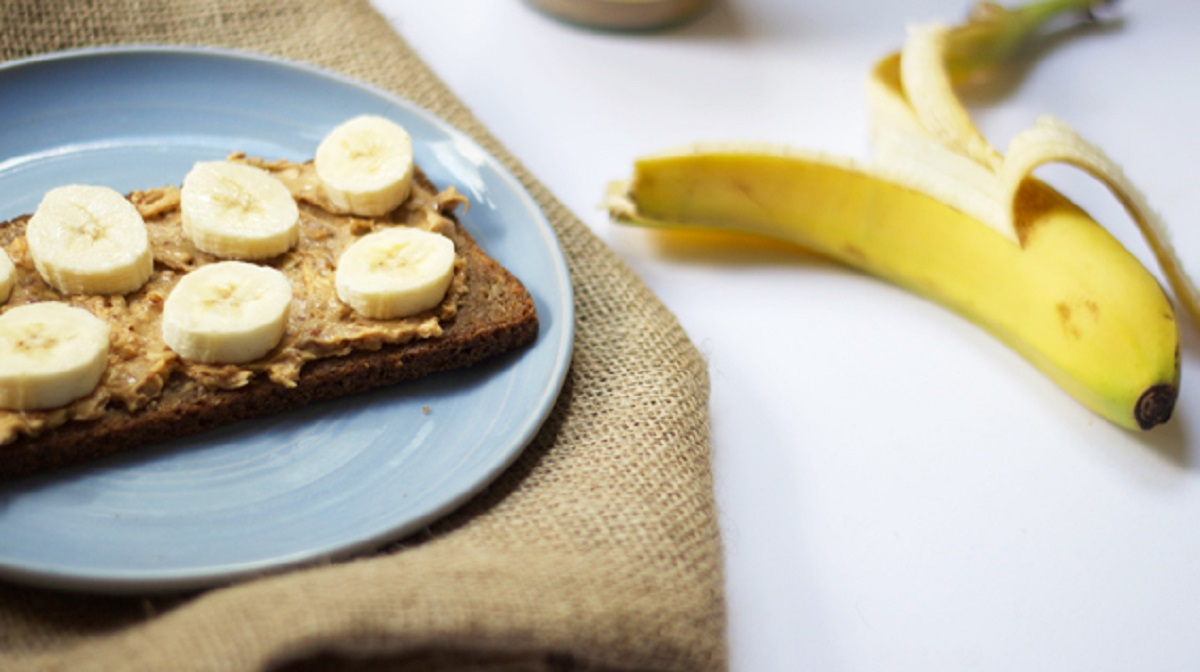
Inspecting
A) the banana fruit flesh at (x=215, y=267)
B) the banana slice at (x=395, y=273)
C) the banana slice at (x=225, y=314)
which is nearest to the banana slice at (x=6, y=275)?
the banana fruit flesh at (x=215, y=267)

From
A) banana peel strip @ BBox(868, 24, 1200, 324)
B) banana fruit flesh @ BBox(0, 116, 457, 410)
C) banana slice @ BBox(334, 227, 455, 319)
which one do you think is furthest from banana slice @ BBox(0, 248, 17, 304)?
banana peel strip @ BBox(868, 24, 1200, 324)

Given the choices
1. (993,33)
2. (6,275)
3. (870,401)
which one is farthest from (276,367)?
(993,33)

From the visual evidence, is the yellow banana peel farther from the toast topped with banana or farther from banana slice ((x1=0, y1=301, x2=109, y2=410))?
banana slice ((x1=0, y1=301, x2=109, y2=410))

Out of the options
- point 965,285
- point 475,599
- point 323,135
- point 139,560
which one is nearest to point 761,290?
point 965,285

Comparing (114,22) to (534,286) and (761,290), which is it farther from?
(761,290)

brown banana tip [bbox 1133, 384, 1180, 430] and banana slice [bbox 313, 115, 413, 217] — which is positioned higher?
banana slice [bbox 313, 115, 413, 217]

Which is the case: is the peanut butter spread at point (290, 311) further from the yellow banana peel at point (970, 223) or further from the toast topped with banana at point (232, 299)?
the yellow banana peel at point (970, 223)
